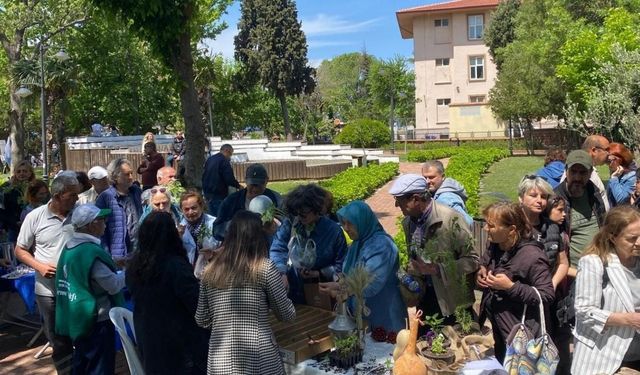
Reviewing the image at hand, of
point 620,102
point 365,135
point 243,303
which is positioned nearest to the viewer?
point 243,303

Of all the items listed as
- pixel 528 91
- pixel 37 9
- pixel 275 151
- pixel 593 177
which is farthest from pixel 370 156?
pixel 593 177

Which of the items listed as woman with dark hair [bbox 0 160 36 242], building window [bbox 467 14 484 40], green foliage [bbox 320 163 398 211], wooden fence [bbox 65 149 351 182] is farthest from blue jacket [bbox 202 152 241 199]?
building window [bbox 467 14 484 40]

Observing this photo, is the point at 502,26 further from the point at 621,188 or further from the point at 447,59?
the point at 621,188

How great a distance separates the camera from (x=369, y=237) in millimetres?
3584

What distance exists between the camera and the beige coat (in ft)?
10.9

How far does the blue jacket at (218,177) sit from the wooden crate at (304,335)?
200 inches

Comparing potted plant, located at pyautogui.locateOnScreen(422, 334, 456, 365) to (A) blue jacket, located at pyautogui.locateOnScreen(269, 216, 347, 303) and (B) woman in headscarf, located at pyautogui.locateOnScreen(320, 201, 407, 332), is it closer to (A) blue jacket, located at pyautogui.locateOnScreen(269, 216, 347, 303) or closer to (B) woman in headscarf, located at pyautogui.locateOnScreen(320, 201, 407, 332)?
(B) woman in headscarf, located at pyautogui.locateOnScreen(320, 201, 407, 332)

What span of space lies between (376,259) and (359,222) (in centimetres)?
25

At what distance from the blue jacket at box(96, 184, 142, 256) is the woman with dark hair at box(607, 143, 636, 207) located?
4.56m

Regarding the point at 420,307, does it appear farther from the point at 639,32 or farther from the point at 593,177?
the point at 639,32

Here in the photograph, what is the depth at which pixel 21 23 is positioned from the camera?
2238 cm

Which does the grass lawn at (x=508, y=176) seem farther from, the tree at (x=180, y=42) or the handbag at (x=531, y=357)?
the handbag at (x=531, y=357)

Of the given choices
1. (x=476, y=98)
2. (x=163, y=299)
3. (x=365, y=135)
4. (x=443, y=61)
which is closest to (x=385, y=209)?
(x=163, y=299)

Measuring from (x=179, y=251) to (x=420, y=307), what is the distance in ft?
5.02
